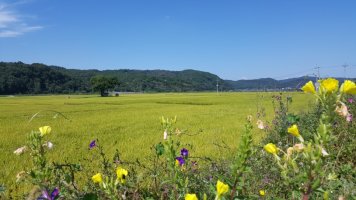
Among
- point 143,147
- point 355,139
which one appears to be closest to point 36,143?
point 355,139

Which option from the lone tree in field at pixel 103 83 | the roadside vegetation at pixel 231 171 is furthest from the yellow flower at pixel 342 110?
the lone tree in field at pixel 103 83

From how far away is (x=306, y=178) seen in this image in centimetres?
110

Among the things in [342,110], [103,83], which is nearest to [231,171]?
[342,110]

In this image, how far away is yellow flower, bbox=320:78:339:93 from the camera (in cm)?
109

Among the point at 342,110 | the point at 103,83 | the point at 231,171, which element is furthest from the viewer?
the point at 103,83

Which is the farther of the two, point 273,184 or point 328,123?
point 273,184

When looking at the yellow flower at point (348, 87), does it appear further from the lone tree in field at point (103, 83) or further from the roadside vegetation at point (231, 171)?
the lone tree in field at point (103, 83)

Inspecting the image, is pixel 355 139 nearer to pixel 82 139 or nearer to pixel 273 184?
pixel 273 184

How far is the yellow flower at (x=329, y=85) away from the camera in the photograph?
109 cm

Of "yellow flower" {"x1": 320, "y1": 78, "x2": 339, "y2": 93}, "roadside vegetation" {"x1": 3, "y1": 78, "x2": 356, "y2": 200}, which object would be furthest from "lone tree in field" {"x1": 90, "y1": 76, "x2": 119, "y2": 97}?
"yellow flower" {"x1": 320, "y1": 78, "x2": 339, "y2": 93}

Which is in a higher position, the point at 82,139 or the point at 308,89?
the point at 308,89

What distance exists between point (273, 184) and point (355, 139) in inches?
103

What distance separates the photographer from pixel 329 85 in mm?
1093

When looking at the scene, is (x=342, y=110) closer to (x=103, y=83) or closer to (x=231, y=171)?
(x=231, y=171)
